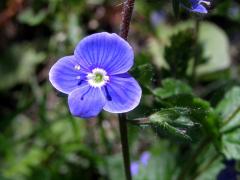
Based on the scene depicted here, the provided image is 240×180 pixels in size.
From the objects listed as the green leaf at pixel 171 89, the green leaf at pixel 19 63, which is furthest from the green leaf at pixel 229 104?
the green leaf at pixel 19 63

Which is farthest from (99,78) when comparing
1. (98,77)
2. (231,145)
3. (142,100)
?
(231,145)

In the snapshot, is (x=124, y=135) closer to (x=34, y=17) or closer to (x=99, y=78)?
(x=99, y=78)

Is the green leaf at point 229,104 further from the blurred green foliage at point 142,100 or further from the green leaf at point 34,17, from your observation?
the green leaf at point 34,17

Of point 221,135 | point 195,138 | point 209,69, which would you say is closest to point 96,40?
point 195,138

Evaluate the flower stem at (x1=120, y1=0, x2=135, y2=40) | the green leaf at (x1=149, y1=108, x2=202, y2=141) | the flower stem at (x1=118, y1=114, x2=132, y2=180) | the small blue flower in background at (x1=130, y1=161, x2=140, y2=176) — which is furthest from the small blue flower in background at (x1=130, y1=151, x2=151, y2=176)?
the flower stem at (x1=120, y1=0, x2=135, y2=40)

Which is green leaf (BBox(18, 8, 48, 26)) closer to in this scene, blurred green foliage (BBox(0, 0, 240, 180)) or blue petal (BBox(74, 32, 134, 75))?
blurred green foliage (BBox(0, 0, 240, 180))

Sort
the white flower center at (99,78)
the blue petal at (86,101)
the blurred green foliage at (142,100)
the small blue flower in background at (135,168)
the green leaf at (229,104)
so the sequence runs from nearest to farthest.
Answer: the blue petal at (86,101)
the white flower center at (99,78)
the blurred green foliage at (142,100)
the green leaf at (229,104)
the small blue flower in background at (135,168)
